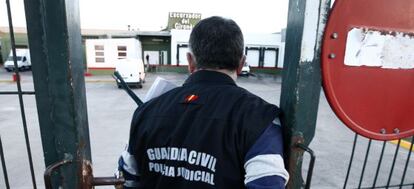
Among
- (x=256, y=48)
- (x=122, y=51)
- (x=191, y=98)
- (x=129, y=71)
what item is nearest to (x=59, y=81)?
(x=191, y=98)

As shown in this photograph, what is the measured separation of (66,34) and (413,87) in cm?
127

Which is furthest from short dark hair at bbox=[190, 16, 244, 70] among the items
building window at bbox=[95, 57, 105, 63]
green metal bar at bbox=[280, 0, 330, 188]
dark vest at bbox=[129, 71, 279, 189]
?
building window at bbox=[95, 57, 105, 63]

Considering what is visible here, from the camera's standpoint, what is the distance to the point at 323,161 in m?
5.00

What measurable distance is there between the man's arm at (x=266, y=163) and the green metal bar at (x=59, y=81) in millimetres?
608

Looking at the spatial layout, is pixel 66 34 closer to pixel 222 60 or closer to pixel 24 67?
pixel 222 60

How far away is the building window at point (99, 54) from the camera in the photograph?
61.9 ft

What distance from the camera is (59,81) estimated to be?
0.89 meters

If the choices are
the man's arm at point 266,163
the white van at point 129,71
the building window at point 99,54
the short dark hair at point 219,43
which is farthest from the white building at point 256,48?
the man's arm at point 266,163

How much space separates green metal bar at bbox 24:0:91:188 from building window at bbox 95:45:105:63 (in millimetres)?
19440

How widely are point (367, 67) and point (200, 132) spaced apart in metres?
0.66

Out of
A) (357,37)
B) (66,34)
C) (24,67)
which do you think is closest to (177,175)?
(66,34)

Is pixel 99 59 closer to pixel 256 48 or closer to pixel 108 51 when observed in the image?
pixel 108 51

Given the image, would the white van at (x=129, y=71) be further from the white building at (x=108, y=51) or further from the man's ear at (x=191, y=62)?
the man's ear at (x=191, y=62)

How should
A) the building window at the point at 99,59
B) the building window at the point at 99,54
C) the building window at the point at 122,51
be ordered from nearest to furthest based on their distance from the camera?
the building window at the point at 122,51, the building window at the point at 99,54, the building window at the point at 99,59
